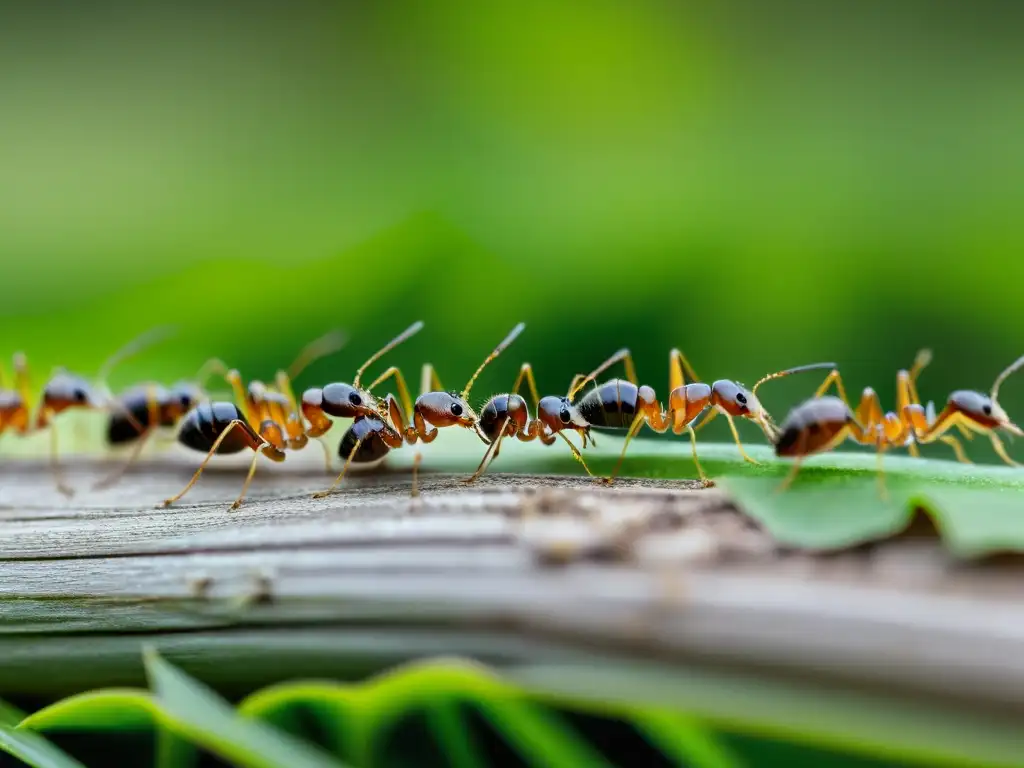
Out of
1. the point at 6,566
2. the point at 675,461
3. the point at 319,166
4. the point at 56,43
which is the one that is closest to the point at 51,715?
the point at 6,566


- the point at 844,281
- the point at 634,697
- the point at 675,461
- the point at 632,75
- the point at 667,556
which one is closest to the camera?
the point at 634,697

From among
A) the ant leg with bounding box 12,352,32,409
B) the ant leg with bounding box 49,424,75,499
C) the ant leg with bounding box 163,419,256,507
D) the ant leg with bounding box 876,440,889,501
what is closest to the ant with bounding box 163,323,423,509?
the ant leg with bounding box 163,419,256,507

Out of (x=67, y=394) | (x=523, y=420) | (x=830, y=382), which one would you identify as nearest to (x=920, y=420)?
(x=830, y=382)

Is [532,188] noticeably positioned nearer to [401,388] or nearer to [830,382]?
[401,388]

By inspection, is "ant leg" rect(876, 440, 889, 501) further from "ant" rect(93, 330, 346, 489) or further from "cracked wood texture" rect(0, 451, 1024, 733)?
"ant" rect(93, 330, 346, 489)

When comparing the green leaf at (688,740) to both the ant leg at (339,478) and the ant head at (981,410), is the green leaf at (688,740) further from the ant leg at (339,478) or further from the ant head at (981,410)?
the ant head at (981,410)

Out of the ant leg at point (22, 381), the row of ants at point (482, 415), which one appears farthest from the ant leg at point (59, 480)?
the ant leg at point (22, 381)

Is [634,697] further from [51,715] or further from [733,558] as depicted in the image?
[51,715]
